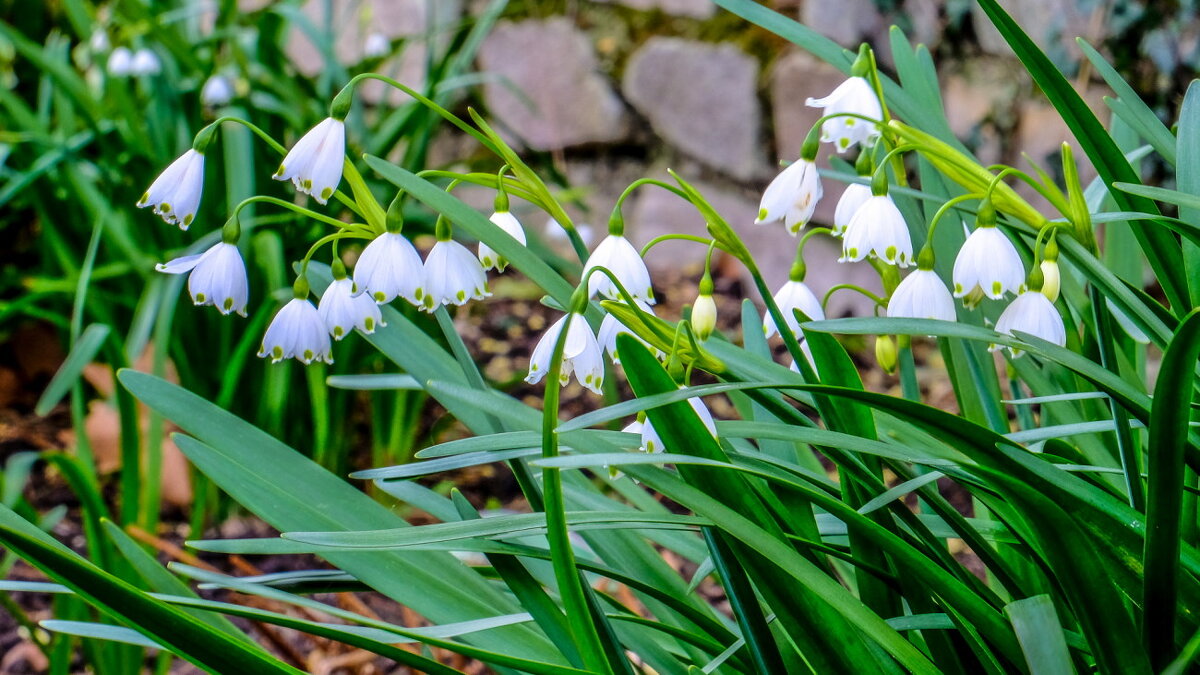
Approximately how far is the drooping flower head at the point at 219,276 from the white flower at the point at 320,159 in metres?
0.09

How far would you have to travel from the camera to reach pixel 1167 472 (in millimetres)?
635

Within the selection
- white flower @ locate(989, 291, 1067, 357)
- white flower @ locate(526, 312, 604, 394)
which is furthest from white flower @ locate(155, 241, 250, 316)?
white flower @ locate(989, 291, 1067, 357)

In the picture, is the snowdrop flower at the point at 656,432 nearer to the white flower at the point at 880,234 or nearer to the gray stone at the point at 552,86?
the white flower at the point at 880,234

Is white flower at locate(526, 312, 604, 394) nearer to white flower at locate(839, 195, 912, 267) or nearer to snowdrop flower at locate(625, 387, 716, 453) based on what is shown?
snowdrop flower at locate(625, 387, 716, 453)

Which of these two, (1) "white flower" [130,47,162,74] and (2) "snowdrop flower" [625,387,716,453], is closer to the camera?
(2) "snowdrop flower" [625,387,716,453]

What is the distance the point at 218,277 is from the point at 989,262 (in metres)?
0.56

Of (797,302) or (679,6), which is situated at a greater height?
(679,6)

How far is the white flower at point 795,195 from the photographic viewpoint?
Answer: 0.81m

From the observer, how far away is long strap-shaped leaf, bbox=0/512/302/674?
0.57 m

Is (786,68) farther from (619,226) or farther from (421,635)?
(421,635)

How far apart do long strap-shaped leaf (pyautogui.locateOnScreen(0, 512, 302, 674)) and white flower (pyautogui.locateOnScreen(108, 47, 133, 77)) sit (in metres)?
1.90

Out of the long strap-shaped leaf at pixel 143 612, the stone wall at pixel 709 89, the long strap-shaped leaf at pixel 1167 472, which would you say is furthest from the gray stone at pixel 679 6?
the long strap-shaped leaf at pixel 143 612

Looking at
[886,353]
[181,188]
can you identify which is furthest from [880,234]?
[181,188]

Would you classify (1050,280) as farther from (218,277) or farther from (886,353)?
(218,277)
